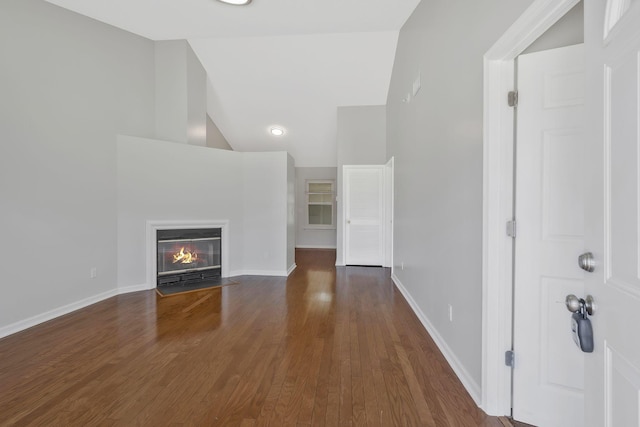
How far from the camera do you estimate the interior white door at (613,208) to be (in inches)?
25.7

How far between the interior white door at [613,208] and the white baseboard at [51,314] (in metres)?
3.91

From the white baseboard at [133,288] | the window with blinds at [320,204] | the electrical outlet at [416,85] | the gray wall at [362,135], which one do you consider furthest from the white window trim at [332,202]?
the electrical outlet at [416,85]

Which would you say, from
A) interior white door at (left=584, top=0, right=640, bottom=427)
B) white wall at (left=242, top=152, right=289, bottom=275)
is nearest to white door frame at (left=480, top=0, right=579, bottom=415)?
interior white door at (left=584, top=0, right=640, bottom=427)

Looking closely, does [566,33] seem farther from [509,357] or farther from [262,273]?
[262,273]

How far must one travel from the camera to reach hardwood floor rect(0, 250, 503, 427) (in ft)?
4.96

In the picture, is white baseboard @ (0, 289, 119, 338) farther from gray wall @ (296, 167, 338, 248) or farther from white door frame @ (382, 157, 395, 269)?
gray wall @ (296, 167, 338, 248)

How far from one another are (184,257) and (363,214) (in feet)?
10.3

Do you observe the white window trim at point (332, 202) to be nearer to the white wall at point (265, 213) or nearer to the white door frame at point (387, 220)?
the white door frame at point (387, 220)

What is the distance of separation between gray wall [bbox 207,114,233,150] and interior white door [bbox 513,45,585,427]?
210 inches

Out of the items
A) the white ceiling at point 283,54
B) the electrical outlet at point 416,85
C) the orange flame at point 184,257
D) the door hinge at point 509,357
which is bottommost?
the door hinge at point 509,357

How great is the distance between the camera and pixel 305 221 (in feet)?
25.8

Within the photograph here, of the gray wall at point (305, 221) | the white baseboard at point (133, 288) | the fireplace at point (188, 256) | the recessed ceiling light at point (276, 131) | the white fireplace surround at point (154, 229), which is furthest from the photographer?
the gray wall at point (305, 221)

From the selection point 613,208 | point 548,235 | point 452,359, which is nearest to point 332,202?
point 452,359

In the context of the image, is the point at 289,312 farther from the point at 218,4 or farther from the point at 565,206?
the point at 218,4
